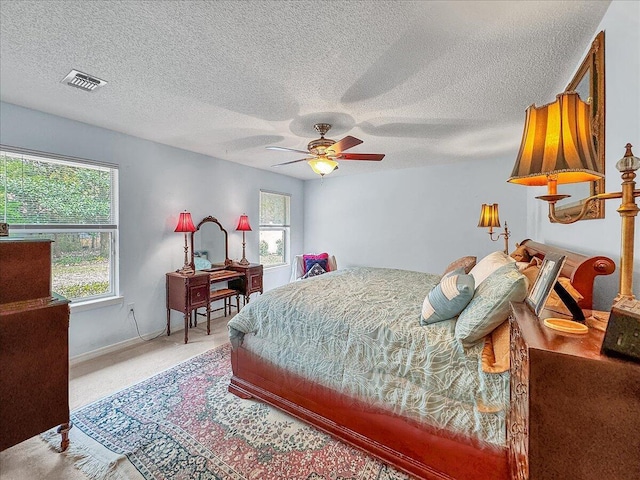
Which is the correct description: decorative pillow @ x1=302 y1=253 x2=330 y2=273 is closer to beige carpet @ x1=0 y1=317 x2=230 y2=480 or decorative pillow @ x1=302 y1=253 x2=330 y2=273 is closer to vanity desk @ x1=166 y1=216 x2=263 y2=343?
vanity desk @ x1=166 y1=216 x2=263 y2=343

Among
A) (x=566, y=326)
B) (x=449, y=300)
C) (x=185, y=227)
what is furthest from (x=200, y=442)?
(x=185, y=227)

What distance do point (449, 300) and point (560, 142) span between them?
39.7 inches

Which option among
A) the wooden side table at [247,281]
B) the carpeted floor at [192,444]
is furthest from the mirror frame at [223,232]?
the carpeted floor at [192,444]

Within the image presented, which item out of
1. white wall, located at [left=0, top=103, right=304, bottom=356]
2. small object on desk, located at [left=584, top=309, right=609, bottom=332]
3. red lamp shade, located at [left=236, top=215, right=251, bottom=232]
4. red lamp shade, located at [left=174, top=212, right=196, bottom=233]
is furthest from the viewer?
red lamp shade, located at [left=236, top=215, right=251, bottom=232]

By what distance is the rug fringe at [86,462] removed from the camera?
5.19 ft

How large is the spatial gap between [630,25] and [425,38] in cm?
86

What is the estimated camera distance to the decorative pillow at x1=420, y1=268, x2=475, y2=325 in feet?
5.31

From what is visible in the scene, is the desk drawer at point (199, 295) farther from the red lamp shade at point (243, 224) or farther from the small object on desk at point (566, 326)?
the small object on desk at point (566, 326)

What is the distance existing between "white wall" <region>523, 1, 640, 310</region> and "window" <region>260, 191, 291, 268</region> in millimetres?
4485

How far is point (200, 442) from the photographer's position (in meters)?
1.82

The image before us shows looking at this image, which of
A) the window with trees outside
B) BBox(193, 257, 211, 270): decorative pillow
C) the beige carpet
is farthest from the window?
the window with trees outside

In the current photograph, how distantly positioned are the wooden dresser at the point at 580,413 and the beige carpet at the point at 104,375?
7.29ft

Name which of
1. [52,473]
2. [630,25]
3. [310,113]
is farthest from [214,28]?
[52,473]

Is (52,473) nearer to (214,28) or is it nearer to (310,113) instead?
(214,28)
